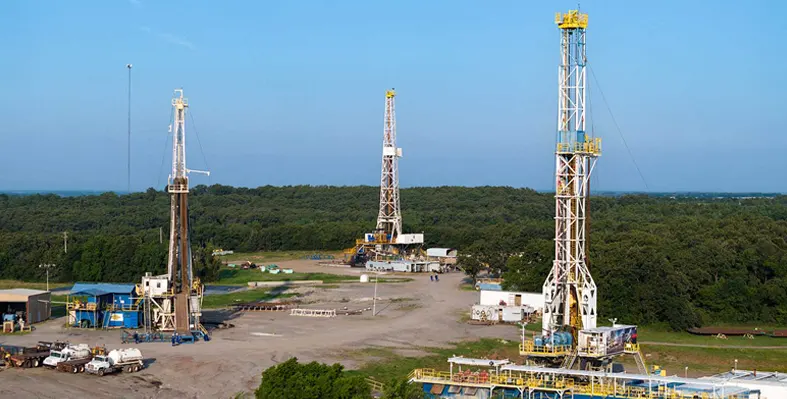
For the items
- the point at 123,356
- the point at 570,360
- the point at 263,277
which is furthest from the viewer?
the point at 263,277

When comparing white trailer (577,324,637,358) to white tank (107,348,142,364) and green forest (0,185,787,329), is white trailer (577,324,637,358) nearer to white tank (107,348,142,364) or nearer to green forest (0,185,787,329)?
white tank (107,348,142,364)

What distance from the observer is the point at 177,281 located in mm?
52531

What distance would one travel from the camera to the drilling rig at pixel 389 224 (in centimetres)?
10094

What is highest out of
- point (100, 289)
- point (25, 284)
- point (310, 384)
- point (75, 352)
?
point (100, 289)

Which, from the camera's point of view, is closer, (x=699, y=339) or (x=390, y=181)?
(x=699, y=339)

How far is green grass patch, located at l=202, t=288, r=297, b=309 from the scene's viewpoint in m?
67.7

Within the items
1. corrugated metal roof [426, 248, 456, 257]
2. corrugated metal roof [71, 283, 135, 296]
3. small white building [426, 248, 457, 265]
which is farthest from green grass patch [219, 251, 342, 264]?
corrugated metal roof [71, 283, 135, 296]

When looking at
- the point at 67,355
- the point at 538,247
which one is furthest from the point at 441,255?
the point at 67,355

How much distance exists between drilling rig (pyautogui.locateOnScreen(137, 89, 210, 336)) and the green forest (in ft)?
77.9

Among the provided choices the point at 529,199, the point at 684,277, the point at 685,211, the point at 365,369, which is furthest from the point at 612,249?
the point at 529,199

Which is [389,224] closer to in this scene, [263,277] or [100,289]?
[263,277]

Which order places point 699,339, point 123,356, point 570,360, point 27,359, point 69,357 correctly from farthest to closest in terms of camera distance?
point 699,339, point 27,359, point 69,357, point 123,356, point 570,360

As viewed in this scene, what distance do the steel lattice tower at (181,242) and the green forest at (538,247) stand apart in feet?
77.6

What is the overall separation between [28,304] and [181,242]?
10.8 metres
